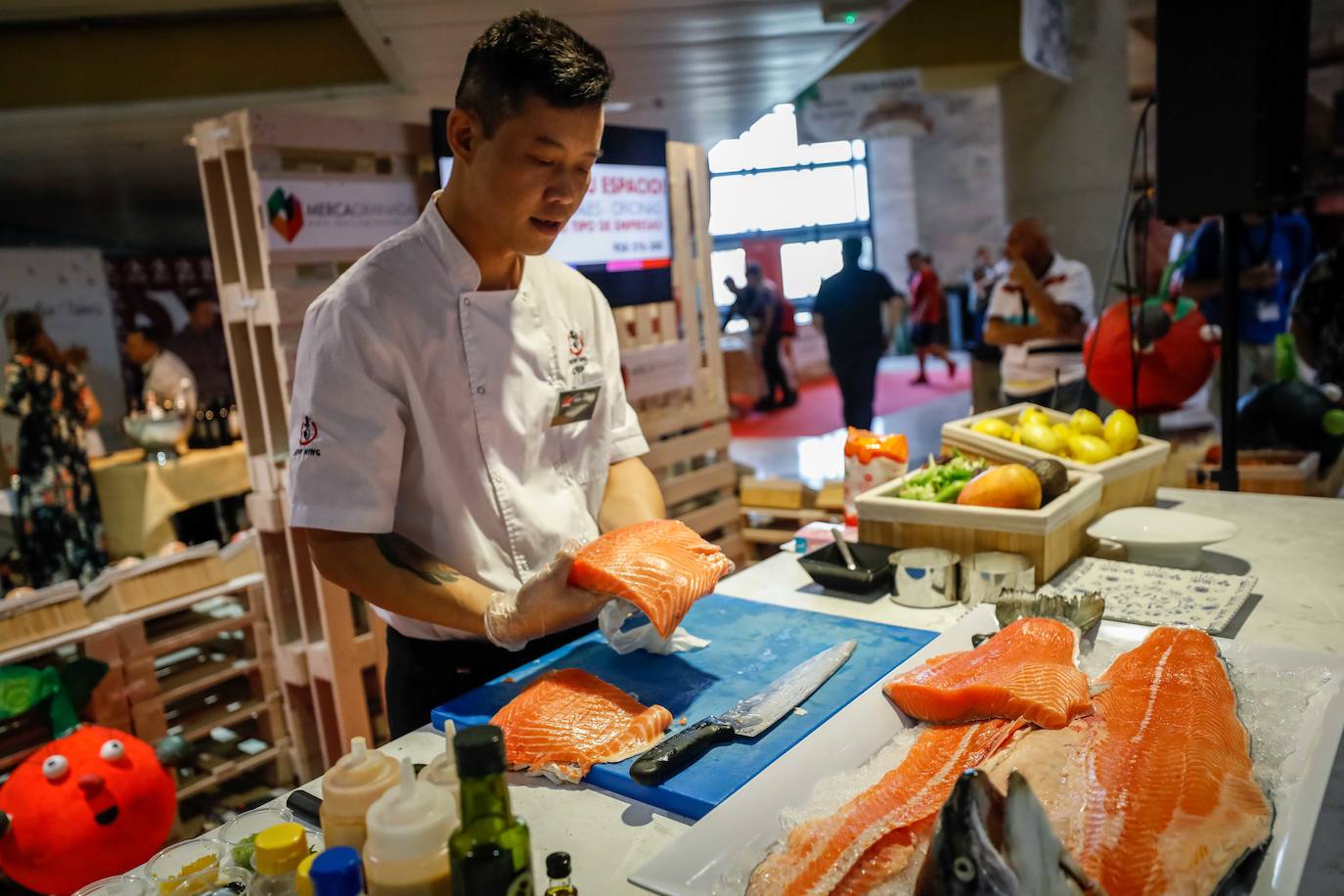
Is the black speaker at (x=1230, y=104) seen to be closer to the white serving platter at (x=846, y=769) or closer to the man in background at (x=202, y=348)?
the white serving platter at (x=846, y=769)

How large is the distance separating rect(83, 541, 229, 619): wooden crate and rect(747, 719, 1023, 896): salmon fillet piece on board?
370 centimetres

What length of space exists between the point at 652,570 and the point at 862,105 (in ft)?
29.7

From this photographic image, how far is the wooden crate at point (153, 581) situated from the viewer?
4.03 meters

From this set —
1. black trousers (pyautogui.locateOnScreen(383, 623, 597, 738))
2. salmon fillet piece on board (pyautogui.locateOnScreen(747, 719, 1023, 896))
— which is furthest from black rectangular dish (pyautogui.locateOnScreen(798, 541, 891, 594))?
salmon fillet piece on board (pyautogui.locateOnScreen(747, 719, 1023, 896))

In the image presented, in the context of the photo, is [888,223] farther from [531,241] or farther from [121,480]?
[531,241]

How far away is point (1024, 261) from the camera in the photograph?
5.70 m

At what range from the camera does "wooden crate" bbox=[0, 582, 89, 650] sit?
3.72 metres

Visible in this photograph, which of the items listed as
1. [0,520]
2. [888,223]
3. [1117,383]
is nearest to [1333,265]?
[1117,383]

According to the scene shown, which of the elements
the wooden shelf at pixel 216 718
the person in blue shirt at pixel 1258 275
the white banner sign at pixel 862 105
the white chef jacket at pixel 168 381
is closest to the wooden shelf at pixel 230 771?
the wooden shelf at pixel 216 718

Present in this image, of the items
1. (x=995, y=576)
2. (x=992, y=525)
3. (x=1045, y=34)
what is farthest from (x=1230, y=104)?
(x=1045, y=34)

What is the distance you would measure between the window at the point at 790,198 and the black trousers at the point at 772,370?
7.61m

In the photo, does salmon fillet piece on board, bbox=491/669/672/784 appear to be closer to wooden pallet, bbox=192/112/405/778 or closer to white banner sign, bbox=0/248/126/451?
wooden pallet, bbox=192/112/405/778

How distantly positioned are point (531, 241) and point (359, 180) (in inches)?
80.9

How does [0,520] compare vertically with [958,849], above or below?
below
